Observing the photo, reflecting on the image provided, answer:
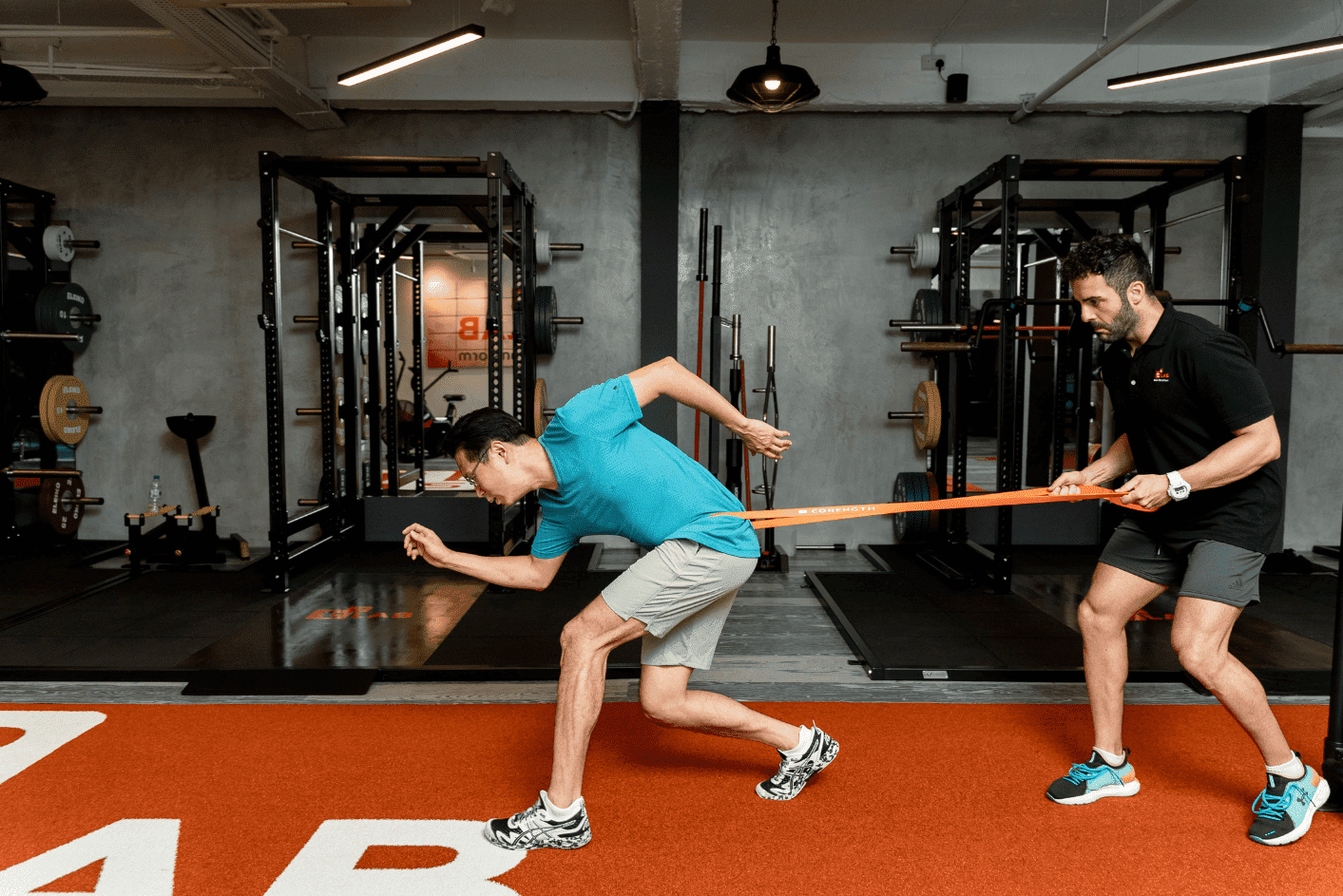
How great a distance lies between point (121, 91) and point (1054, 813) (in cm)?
635

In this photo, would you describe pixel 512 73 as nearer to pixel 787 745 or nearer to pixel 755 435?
pixel 755 435

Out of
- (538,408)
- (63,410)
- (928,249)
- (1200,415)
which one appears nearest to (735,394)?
(538,408)

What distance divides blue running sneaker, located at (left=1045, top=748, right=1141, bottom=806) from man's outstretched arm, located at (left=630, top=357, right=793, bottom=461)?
117 centimetres

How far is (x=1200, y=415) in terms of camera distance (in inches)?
76.9

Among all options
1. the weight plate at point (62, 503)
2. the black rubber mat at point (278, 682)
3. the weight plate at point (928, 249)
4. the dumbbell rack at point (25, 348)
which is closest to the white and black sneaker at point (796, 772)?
the black rubber mat at point (278, 682)

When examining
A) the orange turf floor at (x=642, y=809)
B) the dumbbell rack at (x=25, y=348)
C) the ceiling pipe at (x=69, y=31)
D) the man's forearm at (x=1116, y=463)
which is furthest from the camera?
the dumbbell rack at (x=25, y=348)

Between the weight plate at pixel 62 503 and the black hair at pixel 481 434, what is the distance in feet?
16.3

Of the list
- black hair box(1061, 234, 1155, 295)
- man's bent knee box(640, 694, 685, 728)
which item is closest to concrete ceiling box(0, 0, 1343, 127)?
black hair box(1061, 234, 1155, 295)

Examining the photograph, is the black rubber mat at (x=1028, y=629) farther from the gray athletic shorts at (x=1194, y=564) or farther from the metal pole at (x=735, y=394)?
the gray athletic shorts at (x=1194, y=564)

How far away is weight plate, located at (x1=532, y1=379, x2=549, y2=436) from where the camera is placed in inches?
194

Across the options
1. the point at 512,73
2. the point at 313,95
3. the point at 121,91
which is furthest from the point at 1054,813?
the point at 121,91

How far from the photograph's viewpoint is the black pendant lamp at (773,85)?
A: 13.8 ft

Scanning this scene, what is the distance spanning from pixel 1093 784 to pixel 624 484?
1480mm

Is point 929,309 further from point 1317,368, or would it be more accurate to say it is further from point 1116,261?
point 1116,261
